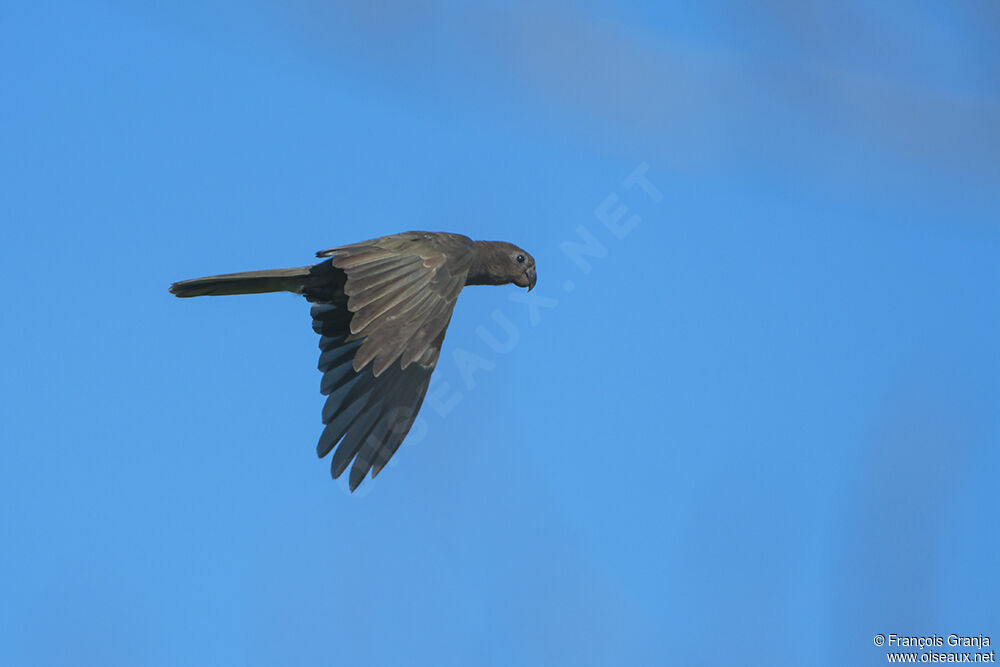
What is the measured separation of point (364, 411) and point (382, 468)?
1.88 ft

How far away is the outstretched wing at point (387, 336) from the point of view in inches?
294

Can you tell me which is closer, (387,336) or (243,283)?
(387,336)

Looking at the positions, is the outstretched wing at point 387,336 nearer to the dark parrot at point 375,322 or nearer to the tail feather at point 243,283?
the dark parrot at point 375,322

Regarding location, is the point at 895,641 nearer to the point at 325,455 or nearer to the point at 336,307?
the point at 325,455

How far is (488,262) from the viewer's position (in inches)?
383

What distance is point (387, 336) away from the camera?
7.40 metres

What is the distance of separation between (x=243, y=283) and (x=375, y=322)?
1.65 metres

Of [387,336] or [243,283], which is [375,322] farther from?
[243,283]

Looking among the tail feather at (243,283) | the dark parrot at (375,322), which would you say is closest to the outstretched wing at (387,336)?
the dark parrot at (375,322)

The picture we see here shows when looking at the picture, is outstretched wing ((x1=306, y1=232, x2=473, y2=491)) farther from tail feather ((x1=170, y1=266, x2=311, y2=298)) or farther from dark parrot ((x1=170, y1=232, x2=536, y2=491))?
tail feather ((x1=170, y1=266, x2=311, y2=298))

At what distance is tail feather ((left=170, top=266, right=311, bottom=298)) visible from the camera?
27.9 feet

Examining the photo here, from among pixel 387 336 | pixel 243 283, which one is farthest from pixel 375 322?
pixel 243 283

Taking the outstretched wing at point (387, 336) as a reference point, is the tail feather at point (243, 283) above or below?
above

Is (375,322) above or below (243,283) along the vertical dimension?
below
